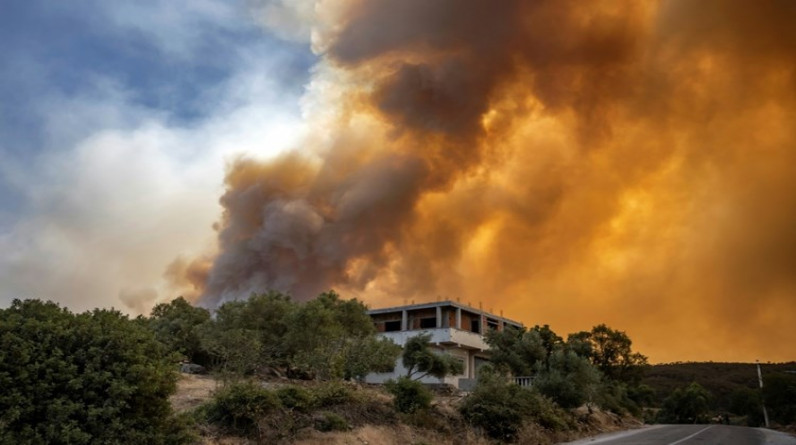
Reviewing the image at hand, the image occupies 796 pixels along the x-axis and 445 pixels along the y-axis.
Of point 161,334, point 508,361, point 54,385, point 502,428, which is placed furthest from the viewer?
point 508,361

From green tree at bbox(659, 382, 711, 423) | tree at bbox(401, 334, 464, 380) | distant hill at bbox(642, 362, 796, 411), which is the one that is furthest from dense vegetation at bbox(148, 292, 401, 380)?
distant hill at bbox(642, 362, 796, 411)

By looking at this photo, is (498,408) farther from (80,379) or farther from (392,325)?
(392,325)

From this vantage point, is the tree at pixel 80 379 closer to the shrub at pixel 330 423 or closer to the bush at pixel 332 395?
the shrub at pixel 330 423

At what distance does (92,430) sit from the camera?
379 inches


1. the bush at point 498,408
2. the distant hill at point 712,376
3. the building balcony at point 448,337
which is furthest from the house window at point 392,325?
the distant hill at point 712,376

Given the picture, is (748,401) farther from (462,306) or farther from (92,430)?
(92,430)

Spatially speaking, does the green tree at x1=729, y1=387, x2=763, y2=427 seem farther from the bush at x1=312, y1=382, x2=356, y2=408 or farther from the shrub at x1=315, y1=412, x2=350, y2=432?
the shrub at x1=315, y1=412, x2=350, y2=432

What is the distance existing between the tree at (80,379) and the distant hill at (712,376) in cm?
8639

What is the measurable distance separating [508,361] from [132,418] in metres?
35.1

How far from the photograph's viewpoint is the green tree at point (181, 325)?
34.2 m

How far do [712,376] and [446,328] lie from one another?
7947 centimetres

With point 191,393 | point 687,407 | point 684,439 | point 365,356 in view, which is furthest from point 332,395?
point 687,407

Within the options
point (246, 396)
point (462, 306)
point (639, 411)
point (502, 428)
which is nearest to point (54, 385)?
point (246, 396)

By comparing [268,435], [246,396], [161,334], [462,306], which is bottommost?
[268,435]
